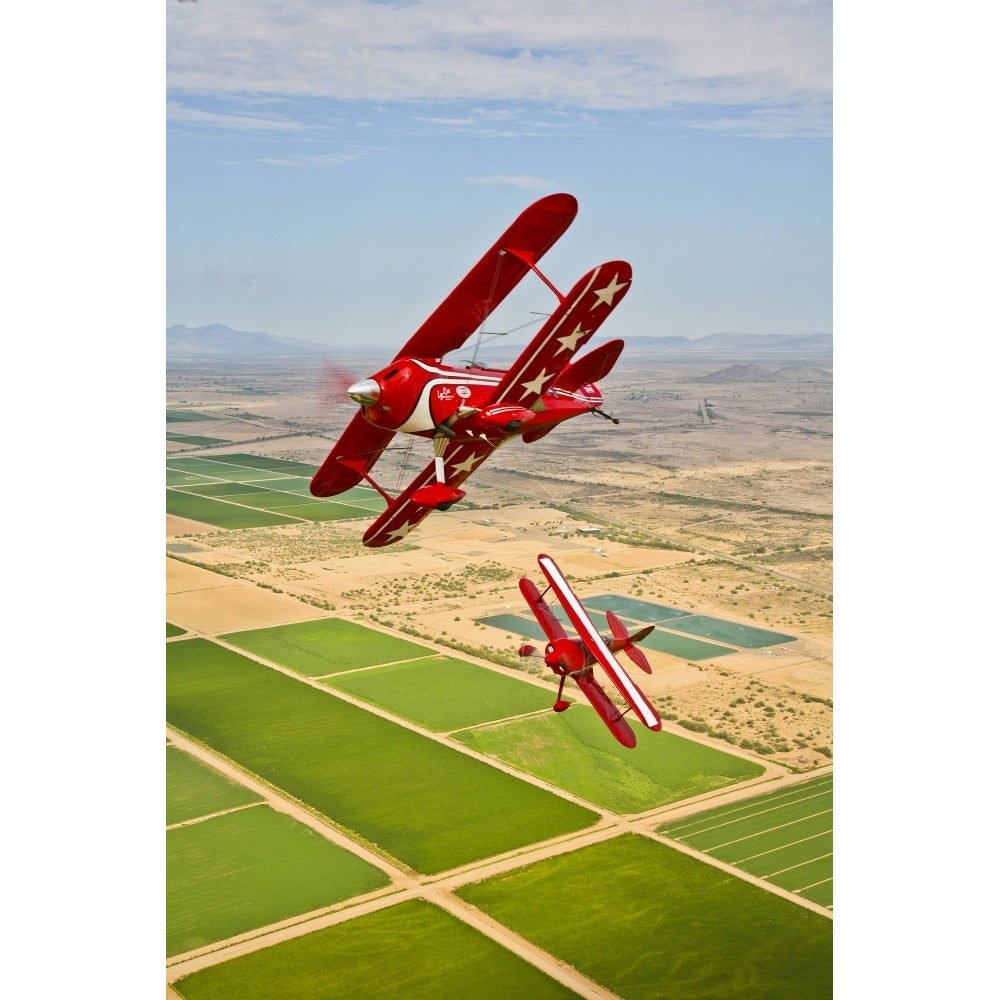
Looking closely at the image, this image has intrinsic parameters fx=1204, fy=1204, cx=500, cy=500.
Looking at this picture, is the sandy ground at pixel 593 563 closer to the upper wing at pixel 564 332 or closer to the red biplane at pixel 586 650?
the upper wing at pixel 564 332

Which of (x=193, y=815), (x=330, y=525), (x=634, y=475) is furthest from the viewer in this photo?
(x=634, y=475)

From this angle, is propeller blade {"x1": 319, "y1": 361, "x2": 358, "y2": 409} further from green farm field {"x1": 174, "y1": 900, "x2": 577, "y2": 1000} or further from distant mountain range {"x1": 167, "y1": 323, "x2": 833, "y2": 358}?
distant mountain range {"x1": 167, "y1": 323, "x2": 833, "y2": 358}

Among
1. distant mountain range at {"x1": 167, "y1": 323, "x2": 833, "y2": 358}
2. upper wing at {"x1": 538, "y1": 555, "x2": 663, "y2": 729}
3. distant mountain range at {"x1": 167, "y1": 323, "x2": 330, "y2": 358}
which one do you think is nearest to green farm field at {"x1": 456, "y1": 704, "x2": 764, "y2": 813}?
upper wing at {"x1": 538, "y1": 555, "x2": 663, "y2": 729}

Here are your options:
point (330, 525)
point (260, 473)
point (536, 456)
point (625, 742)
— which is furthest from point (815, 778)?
point (260, 473)

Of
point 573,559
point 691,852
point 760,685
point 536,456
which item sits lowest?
point 691,852

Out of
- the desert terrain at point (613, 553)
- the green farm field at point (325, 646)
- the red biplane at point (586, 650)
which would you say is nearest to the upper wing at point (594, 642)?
the red biplane at point (586, 650)

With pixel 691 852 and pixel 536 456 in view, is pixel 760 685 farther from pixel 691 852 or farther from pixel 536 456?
pixel 536 456

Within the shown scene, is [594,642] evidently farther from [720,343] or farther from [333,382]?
[720,343]

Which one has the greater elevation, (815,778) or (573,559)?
(573,559)
